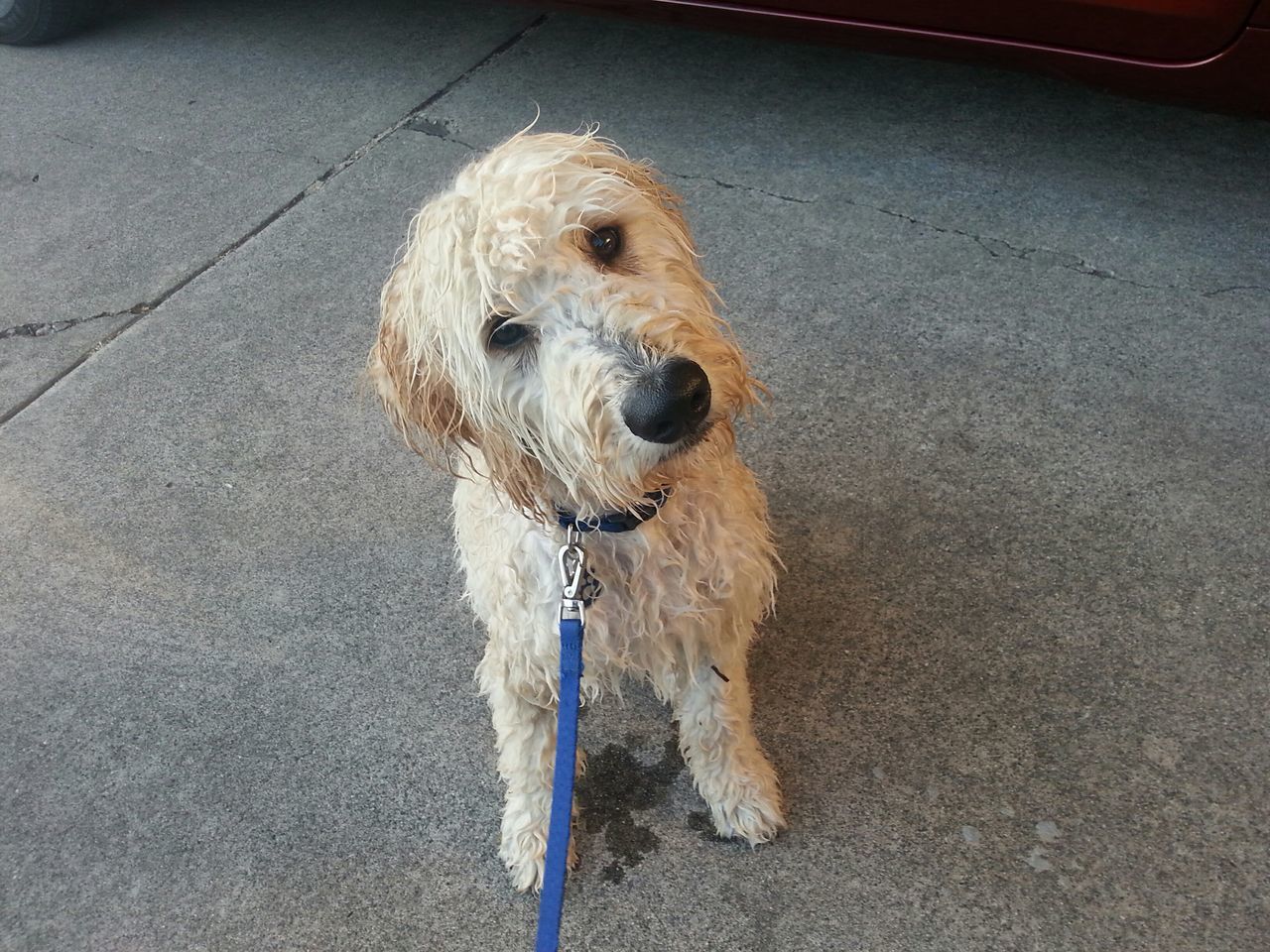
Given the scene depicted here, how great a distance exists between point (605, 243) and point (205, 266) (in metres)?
3.02

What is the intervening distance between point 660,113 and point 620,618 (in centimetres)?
315

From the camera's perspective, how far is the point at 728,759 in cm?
244

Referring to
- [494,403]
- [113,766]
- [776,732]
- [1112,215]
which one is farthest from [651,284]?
[1112,215]

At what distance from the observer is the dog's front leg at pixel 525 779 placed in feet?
7.99

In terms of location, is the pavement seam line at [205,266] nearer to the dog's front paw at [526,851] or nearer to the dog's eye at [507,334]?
the dog's front paw at [526,851]

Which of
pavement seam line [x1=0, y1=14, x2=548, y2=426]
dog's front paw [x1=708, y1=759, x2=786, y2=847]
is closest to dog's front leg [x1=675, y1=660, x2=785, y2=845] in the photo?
dog's front paw [x1=708, y1=759, x2=786, y2=847]

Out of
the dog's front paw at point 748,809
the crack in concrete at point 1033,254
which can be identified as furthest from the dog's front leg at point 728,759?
the crack in concrete at point 1033,254

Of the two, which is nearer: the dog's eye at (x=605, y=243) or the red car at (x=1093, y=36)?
the dog's eye at (x=605, y=243)

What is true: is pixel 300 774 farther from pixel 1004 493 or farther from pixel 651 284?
pixel 1004 493

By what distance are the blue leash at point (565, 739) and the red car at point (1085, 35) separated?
2.69m

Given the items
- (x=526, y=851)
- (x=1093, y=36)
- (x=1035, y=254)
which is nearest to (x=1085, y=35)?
(x=1093, y=36)

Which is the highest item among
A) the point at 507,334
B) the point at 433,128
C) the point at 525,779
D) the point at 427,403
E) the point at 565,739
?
the point at 507,334

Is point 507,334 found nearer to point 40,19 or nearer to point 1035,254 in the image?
point 1035,254

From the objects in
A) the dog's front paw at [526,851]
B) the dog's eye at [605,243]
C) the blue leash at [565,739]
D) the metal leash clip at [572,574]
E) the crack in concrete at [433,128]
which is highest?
the dog's eye at [605,243]
